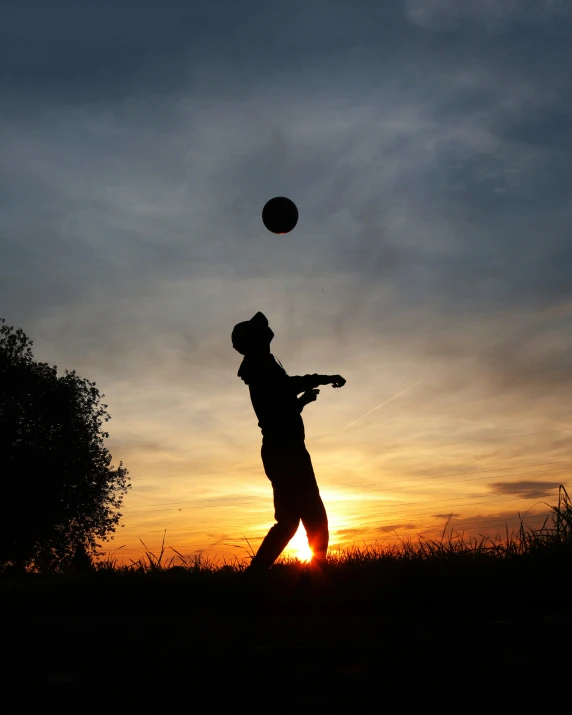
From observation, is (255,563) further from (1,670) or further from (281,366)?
(1,670)

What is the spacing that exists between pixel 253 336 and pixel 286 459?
1.30 m

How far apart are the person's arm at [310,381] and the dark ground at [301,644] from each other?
1851 mm

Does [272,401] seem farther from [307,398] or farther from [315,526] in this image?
[315,526]

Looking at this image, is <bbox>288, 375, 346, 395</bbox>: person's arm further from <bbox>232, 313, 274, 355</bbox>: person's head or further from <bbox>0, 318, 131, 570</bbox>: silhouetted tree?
<bbox>0, 318, 131, 570</bbox>: silhouetted tree

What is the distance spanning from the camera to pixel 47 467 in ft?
92.5

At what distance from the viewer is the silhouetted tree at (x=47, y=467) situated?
27578 mm

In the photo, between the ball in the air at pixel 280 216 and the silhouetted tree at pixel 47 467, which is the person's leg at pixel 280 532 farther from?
the silhouetted tree at pixel 47 467

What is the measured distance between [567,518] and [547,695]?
557 cm

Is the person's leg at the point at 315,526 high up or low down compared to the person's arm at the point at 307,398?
down

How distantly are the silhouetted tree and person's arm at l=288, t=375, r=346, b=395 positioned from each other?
23270 millimetres

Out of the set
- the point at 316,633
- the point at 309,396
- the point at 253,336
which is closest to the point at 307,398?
the point at 309,396

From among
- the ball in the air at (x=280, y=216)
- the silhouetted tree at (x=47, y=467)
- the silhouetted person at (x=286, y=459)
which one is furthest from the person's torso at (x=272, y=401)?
the silhouetted tree at (x=47, y=467)

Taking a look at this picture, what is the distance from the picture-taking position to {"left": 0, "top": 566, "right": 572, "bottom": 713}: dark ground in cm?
318

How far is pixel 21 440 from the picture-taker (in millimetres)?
28453
